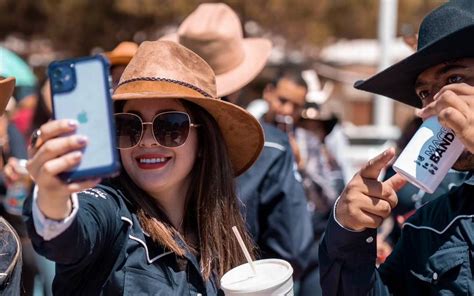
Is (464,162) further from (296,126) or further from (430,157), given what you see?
(296,126)

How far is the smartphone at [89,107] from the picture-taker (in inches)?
83.4

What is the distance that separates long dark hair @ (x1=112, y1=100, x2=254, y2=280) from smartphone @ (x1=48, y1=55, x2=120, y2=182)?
85cm

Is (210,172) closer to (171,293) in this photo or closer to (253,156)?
(253,156)

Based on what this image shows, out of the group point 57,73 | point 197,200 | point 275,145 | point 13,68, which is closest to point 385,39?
point 13,68

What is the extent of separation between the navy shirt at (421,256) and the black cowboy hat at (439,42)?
0.40m

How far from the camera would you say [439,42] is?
2.79 metres

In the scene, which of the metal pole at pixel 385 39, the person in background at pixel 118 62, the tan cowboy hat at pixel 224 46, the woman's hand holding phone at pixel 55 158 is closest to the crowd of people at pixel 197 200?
the woman's hand holding phone at pixel 55 158

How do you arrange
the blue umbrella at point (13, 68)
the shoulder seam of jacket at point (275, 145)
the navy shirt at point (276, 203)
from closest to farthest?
the navy shirt at point (276, 203) < the shoulder seam of jacket at point (275, 145) < the blue umbrella at point (13, 68)

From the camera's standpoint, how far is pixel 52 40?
854 inches

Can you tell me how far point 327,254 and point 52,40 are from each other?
64.3 ft

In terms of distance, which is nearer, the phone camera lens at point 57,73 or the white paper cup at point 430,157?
the phone camera lens at point 57,73

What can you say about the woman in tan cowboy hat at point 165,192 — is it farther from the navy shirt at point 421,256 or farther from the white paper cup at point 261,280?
the navy shirt at point 421,256

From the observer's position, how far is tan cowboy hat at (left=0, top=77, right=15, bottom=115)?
10.0ft

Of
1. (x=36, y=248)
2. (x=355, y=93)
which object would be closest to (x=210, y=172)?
(x=36, y=248)
